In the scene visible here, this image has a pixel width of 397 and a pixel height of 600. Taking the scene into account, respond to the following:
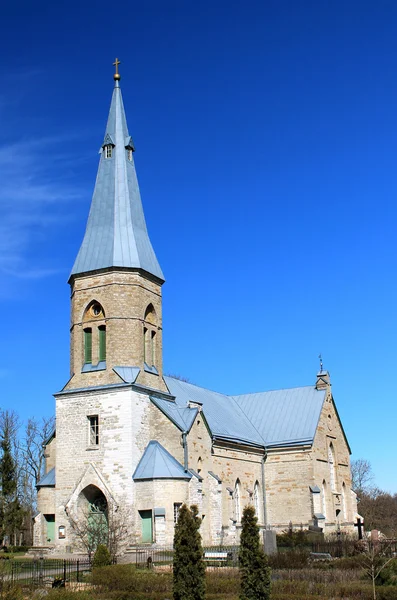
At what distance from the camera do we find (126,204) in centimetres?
3991

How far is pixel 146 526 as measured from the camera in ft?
112

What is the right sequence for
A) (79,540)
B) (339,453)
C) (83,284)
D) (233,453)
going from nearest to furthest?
1. (79,540)
2. (83,284)
3. (233,453)
4. (339,453)

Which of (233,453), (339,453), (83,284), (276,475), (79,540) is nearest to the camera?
(79,540)

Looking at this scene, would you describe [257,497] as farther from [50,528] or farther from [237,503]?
[50,528]

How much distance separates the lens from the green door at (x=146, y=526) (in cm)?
3391

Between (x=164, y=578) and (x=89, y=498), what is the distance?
1302 cm

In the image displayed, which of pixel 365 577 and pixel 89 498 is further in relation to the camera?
pixel 89 498

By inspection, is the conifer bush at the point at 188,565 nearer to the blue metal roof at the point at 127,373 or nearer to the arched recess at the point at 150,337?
the blue metal roof at the point at 127,373

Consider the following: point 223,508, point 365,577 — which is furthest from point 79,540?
point 365,577

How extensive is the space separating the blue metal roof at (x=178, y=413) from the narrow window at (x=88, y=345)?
3777 millimetres

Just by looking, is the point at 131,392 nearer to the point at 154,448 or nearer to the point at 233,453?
the point at 154,448

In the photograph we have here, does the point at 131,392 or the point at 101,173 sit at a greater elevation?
the point at 101,173

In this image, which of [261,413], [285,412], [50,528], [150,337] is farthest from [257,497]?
[50,528]

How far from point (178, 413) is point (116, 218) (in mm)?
10470
